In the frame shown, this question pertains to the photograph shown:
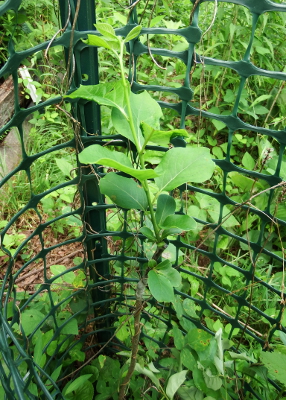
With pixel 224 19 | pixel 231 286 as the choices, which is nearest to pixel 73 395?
pixel 231 286

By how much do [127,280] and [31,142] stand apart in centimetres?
121

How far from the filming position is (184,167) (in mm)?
754

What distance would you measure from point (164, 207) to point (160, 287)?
17cm

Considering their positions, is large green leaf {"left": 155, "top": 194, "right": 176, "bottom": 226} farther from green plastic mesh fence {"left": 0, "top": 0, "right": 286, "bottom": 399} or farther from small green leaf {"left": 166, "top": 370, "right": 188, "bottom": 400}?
small green leaf {"left": 166, "top": 370, "right": 188, "bottom": 400}

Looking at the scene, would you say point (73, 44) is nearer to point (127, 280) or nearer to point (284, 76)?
point (284, 76)

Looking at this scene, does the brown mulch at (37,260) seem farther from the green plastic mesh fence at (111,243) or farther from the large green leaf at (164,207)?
the large green leaf at (164,207)

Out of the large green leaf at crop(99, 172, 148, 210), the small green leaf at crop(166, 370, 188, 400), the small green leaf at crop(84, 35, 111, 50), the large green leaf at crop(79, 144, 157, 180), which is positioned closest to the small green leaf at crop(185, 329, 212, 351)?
the small green leaf at crop(166, 370, 188, 400)

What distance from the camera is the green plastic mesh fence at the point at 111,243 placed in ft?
2.66

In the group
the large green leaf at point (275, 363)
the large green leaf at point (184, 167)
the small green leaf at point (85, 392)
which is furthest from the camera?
the small green leaf at point (85, 392)

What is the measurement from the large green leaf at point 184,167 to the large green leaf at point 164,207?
0.04 meters

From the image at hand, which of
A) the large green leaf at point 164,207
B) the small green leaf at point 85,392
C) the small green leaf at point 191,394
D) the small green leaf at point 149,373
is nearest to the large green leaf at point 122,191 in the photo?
the large green leaf at point 164,207

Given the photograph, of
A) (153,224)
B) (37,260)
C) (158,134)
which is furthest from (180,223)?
(37,260)

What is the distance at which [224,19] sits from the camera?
2.03 meters

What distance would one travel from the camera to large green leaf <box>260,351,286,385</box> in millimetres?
930
